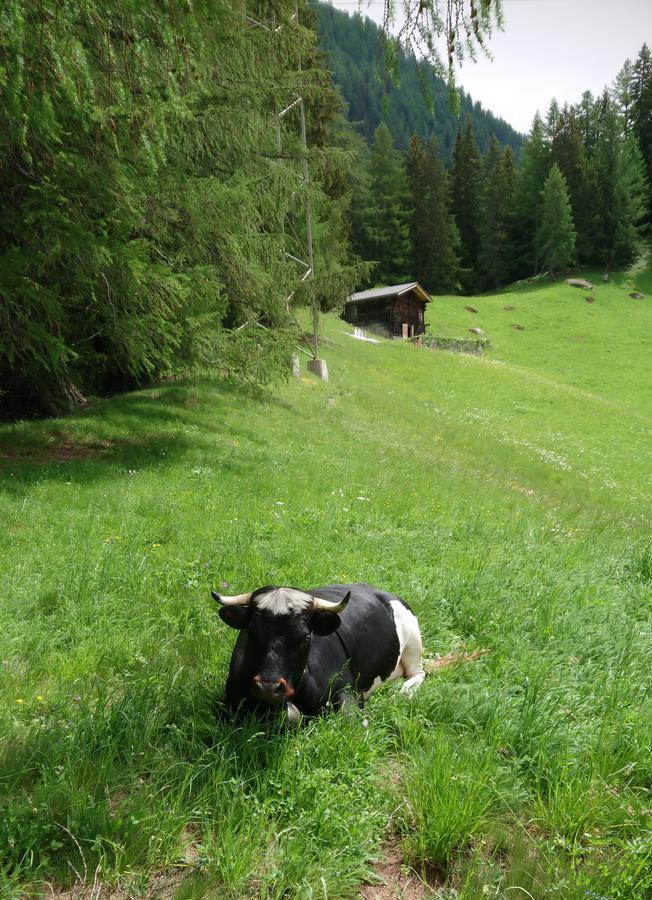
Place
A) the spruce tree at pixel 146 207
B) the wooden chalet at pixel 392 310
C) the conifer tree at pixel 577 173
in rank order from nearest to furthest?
the spruce tree at pixel 146 207 < the wooden chalet at pixel 392 310 < the conifer tree at pixel 577 173

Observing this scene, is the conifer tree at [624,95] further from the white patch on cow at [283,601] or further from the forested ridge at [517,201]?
the white patch on cow at [283,601]

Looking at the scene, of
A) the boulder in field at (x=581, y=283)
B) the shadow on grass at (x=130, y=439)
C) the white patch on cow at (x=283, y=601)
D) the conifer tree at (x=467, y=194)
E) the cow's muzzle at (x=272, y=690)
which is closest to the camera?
the cow's muzzle at (x=272, y=690)

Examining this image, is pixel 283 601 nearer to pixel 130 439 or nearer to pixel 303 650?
pixel 303 650

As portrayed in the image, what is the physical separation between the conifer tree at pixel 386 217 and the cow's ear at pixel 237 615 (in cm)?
8021

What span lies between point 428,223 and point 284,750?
8776cm

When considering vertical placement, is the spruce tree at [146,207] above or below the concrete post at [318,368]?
above

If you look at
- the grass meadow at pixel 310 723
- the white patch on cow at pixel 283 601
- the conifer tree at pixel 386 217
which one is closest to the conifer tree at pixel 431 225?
the conifer tree at pixel 386 217

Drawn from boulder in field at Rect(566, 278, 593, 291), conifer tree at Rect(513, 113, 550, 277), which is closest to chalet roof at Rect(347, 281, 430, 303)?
boulder in field at Rect(566, 278, 593, 291)

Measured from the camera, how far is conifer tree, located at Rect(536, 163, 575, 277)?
3108 inches

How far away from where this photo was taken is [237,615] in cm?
357

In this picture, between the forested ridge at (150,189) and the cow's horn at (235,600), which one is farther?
the forested ridge at (150,189)

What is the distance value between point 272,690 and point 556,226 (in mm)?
86557

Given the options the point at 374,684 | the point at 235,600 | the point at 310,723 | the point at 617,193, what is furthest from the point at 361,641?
the point at 617,193

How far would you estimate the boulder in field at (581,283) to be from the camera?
240ft
